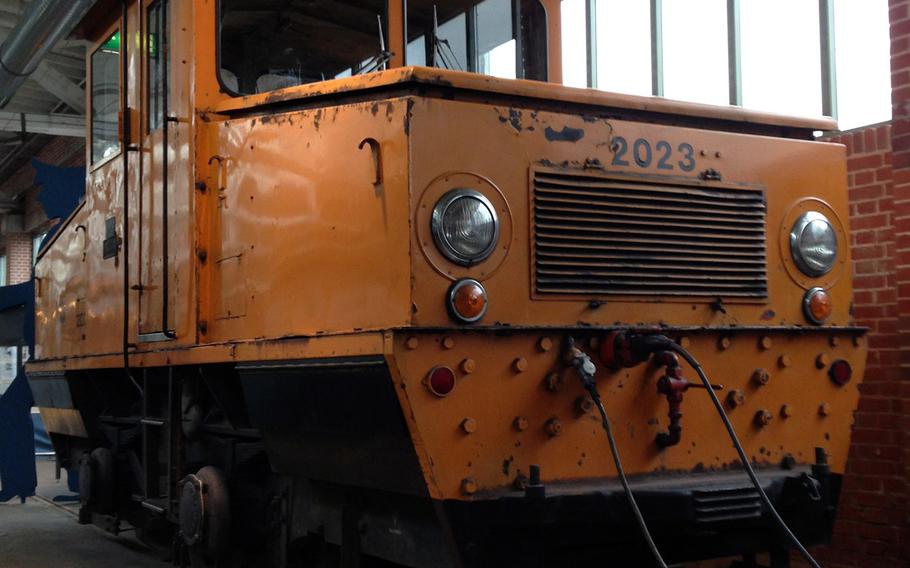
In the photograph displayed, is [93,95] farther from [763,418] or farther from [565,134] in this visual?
[763,418]

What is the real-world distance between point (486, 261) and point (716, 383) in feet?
3.41

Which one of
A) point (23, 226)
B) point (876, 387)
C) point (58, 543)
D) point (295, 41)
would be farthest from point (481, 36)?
point (23, 226)

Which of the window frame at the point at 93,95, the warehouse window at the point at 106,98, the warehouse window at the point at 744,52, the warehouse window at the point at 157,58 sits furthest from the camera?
the warehouse window at the point at 744,52

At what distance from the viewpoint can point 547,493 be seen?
3.37 metres

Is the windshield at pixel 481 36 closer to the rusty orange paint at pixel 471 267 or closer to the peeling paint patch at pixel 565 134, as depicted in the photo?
the rusty orange paint at pixel 471 267

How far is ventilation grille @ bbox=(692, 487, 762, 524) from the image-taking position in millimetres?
3551

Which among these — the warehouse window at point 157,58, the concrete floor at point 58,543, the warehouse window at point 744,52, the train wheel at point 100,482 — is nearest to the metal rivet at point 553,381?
the warehouse window at point 744,52

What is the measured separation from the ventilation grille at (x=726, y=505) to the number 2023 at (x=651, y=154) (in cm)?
121

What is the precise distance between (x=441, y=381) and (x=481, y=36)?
93.8 inches

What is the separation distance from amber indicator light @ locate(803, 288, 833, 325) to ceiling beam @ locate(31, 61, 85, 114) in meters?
13.9

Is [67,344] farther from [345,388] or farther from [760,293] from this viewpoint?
[760,293]

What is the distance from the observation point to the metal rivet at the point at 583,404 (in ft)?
11.6

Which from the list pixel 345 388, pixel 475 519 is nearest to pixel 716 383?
pixel 475 519

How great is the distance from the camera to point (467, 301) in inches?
133
